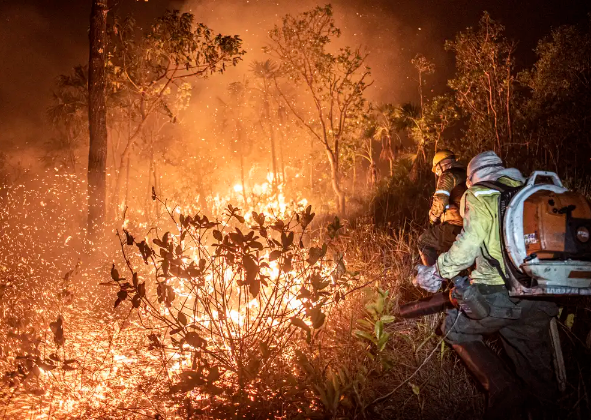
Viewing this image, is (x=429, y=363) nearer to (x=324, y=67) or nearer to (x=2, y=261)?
(x=2, y=261)

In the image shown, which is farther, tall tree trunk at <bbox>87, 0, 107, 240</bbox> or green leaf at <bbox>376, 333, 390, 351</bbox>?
tall tree trunk at <bbox>87, 0, 107, 240</bbox>

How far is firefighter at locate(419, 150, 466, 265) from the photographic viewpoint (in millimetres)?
5055

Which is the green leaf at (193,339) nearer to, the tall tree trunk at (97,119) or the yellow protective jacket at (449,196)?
the yellow protective jacket at (449,196)

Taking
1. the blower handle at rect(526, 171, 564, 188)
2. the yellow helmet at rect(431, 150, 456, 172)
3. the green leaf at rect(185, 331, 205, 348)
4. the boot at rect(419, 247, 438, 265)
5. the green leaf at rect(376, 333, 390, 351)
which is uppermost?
the yellow helmet at rect(431, 150, 456, 172)

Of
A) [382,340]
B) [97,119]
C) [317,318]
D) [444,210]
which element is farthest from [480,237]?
[97,119]

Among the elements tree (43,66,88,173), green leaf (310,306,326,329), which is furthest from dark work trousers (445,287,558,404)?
tree (43,66,88,173)

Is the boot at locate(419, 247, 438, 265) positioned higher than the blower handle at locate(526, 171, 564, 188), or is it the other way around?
the blower handle at locate(526, 171, 564, 188)

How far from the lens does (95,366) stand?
473cm

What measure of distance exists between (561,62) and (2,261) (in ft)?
77.7

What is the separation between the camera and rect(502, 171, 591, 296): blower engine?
112 inches

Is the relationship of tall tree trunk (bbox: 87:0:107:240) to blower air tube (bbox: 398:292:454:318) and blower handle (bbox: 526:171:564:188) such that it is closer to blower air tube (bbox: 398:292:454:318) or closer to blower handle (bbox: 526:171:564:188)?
blower air tube (bbox: 398:292:454:318)

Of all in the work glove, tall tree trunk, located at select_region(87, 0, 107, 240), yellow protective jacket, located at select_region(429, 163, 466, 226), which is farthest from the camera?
tall tree trunk, located at select_region(87, 0, 107, 240)

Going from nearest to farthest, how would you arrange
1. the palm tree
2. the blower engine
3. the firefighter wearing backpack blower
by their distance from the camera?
1. the blower engine
2. the firefighter wearing backpack blower
3. the palm tree

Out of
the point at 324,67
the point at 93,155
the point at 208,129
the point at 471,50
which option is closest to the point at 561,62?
the point at 471,50
